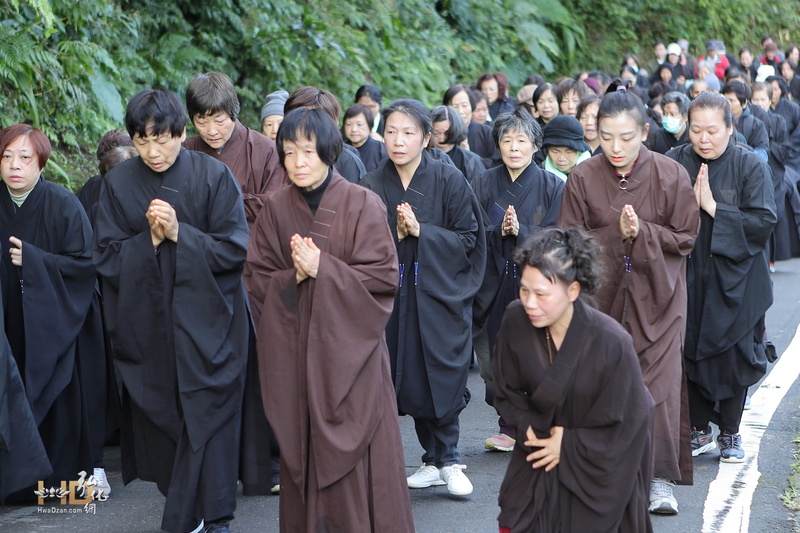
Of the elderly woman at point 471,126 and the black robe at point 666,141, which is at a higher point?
the elderly woman at point 471,126

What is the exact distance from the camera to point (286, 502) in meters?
4.52

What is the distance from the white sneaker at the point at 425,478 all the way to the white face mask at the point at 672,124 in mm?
5084

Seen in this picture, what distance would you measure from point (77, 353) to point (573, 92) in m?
6.42

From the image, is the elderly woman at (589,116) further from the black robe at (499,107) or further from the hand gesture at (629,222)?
the black robe at (499,107)

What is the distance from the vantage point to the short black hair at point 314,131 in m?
4.49

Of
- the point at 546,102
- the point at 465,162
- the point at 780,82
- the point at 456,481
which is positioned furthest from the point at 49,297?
the point at 780,82

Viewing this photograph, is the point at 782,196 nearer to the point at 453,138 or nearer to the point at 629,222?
the point at 453,138

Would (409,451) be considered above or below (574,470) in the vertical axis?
below

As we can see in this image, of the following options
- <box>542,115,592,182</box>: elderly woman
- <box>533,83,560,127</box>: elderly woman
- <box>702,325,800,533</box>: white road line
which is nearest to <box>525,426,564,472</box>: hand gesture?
<box>702,325,800,533</box>: white road line

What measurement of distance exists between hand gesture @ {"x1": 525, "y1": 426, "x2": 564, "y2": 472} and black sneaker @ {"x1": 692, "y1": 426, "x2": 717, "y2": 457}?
9.32ft

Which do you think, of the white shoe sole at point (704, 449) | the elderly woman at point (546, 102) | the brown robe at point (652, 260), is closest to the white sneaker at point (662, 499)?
the brown robe at point (652, 260)

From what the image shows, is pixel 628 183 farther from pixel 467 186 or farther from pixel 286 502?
pixel 286 502

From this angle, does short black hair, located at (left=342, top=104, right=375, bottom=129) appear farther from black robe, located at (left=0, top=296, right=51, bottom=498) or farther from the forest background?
black robe, located at (left=0, top=296, right=51, bottom=498)

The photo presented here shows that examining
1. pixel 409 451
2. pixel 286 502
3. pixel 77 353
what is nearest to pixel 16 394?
pixel 77 353
